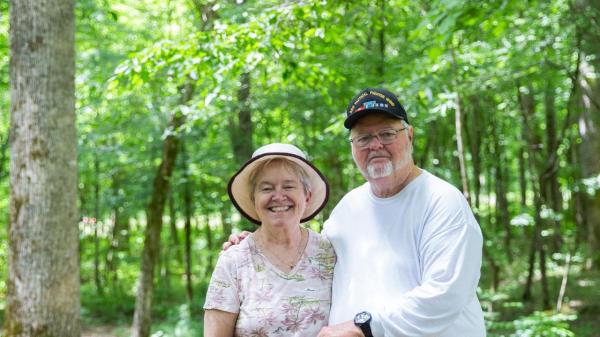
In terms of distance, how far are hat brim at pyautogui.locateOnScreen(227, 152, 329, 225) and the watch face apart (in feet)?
2.16

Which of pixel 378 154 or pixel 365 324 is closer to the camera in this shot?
pixel 365 324

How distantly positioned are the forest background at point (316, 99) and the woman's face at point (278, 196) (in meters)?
2.01

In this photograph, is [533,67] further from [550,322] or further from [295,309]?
[295,309]

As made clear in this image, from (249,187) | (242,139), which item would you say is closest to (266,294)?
(249,187)

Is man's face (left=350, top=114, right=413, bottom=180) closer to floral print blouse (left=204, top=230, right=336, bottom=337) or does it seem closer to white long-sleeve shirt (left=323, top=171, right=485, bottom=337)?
white long-sleeve shirt (left=323, top=171, right=485, bottom=337)

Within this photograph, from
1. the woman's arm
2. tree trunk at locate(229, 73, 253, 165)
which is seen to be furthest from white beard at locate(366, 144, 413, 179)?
tree trunk at locate(229, 73, 253, 165)

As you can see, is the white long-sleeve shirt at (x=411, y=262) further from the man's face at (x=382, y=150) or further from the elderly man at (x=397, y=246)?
the man's face at (x=382, y=150)

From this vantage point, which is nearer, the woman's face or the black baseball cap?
the black baseball cap

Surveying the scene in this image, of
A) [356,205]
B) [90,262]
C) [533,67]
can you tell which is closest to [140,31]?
[533,67]

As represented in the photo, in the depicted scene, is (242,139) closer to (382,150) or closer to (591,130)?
(591,130)

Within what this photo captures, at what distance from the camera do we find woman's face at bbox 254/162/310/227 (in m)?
2.37

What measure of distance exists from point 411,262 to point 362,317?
30cm

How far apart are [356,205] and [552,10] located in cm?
547

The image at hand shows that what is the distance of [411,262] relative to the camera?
216cm
